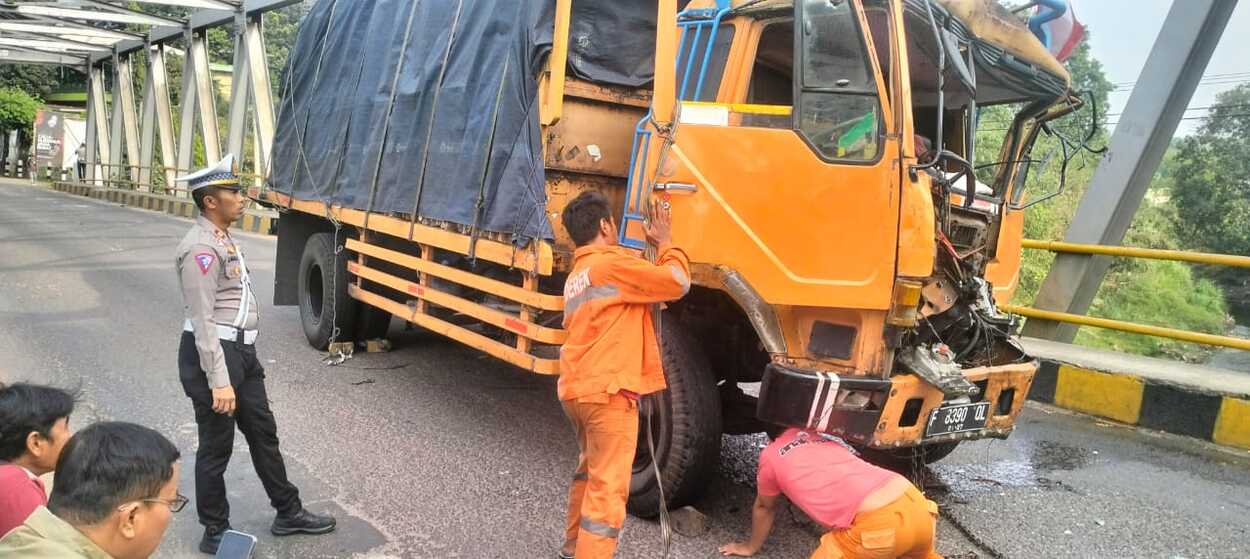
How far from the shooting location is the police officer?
318 centimetres

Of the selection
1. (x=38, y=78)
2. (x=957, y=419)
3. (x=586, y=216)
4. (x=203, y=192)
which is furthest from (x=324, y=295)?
(x=38, y=78)

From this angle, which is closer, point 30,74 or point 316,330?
point 316,330

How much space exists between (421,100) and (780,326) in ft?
10.3

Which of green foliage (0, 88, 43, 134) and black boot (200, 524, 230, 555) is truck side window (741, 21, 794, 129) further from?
green foliage (0, 88, 43, 134)

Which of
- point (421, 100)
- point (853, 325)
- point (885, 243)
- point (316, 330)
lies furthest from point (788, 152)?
point (316, 330)

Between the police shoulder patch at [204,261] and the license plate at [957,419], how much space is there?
2.82 meters

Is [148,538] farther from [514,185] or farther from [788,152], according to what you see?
[514,185]

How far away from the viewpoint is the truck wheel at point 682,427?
12.2 feet

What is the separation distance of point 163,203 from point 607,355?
937 inches

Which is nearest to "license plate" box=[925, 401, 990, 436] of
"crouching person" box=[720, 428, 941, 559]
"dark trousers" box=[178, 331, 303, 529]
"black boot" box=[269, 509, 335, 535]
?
"crouching person" box=[720, 428, 941, 559]

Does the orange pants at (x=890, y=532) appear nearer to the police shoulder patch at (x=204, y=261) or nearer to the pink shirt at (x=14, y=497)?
the pink shirt at (x=14, y=497)

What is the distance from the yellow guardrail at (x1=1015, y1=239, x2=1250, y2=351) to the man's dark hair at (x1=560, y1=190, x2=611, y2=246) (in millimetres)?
2538

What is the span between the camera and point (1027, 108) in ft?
14.5

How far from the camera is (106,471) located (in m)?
1.67
